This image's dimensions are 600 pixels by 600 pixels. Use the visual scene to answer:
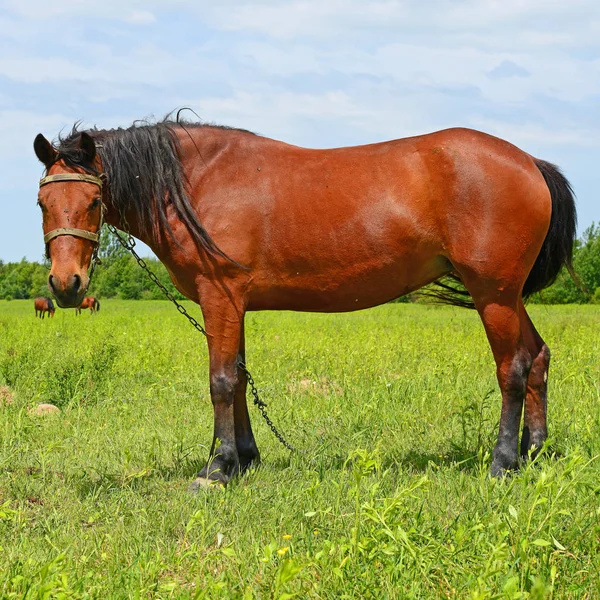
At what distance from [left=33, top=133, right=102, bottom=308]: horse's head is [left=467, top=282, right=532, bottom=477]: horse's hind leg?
2.56 m

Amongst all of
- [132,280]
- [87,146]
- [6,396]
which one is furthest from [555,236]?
[132,280]

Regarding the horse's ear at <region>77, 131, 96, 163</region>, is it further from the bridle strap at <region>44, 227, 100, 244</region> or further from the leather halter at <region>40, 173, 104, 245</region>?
the bridle strap at <region>44, 227, 100, 244</region>

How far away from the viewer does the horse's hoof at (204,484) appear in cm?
449

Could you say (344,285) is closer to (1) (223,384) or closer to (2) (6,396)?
(1) (223,384)

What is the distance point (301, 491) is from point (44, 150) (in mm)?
2716

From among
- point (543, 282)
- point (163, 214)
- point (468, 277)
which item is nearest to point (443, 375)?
point (543, 282)

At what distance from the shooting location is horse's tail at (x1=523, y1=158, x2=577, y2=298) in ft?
17.2

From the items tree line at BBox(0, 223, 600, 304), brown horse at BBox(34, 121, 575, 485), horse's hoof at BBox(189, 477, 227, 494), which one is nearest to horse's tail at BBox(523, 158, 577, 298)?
brown horse at BBox(34, 121, 575, 485)

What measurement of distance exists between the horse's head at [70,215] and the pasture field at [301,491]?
1034 mm

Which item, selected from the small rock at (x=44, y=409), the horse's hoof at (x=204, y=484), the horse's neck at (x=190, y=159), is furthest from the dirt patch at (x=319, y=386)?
the horse's neck at (x=190, y=159)

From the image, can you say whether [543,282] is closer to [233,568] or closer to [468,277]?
[468,277]

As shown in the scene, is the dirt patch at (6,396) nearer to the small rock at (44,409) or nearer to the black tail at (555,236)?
the small rock at (44,409)

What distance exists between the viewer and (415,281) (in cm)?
504

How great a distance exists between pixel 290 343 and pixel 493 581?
372 inches
